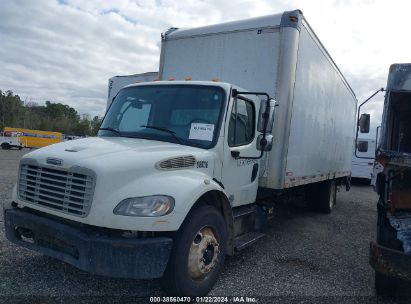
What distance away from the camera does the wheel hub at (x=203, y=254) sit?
3.90 metres

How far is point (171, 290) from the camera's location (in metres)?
3.74

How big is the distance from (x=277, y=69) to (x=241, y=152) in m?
1.60

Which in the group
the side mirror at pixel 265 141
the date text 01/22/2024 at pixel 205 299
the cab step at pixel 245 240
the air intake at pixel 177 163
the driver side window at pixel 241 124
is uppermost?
the driver side window at pixel 241 124

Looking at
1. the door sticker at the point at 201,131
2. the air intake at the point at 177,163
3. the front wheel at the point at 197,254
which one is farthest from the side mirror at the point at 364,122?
the air intake at the point at 177,163

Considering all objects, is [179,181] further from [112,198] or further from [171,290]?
[171,290]

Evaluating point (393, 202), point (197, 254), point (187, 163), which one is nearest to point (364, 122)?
point (393, 202)

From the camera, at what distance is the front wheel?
369 centimetres

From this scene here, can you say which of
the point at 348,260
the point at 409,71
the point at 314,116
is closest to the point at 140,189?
the point at 409,71

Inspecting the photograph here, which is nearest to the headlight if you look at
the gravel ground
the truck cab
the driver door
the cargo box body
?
the truck cab

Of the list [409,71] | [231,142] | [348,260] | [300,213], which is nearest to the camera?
[409,71]

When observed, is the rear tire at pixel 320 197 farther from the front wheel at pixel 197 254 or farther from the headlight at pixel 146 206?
the headlight at pixel 146 206

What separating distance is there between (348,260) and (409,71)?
317 centimetres

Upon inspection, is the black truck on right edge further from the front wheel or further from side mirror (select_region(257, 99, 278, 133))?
the front wheel

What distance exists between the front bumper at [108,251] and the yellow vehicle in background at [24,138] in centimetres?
3957
